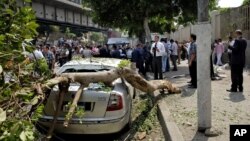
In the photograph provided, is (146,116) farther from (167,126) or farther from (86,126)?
(86,126)

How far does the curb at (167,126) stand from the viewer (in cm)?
657

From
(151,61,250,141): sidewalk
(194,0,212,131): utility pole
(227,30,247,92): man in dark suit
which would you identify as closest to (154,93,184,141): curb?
(151,61,250,141): sidewalk

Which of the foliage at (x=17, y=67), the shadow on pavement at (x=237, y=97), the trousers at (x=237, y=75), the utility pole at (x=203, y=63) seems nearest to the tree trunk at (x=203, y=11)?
the utility pole at (x=203, y=63)

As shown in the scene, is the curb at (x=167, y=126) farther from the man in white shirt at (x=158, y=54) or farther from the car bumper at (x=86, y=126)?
the man in white shirt at (x=158, y=54)

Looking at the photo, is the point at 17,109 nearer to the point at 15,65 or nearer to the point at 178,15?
the point at 15,65

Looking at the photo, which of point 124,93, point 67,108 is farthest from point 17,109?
point 124,93

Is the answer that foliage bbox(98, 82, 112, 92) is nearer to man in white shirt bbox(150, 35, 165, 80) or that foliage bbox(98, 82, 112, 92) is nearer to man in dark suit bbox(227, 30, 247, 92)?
man in dark suit bbox(227, 30, 247, 92)

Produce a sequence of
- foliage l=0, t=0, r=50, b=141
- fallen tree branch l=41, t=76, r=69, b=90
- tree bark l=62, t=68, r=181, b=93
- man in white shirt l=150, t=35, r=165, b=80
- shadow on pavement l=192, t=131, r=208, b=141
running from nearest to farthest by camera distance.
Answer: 1. foliage l=0, t=0, r=50, b=141
2. fallen tree branch l=41, t=76, r=69, b=90
3. shadow on pavement l=192, t=131, r=208, b=141
4. tree bark l=62, t=68, r=181, b=93
5. man in white shirt l=150, t=35, r=165, b=80

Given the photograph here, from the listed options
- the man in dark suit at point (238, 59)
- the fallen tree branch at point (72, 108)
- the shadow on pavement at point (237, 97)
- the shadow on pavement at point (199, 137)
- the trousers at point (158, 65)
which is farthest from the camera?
the trousers at point (158, 65)

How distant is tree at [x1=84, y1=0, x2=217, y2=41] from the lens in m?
20.7

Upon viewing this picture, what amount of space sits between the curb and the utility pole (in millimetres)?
440

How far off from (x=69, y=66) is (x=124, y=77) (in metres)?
1.11

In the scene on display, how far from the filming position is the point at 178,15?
23969mm

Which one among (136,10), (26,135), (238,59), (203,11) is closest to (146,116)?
(203,11)
